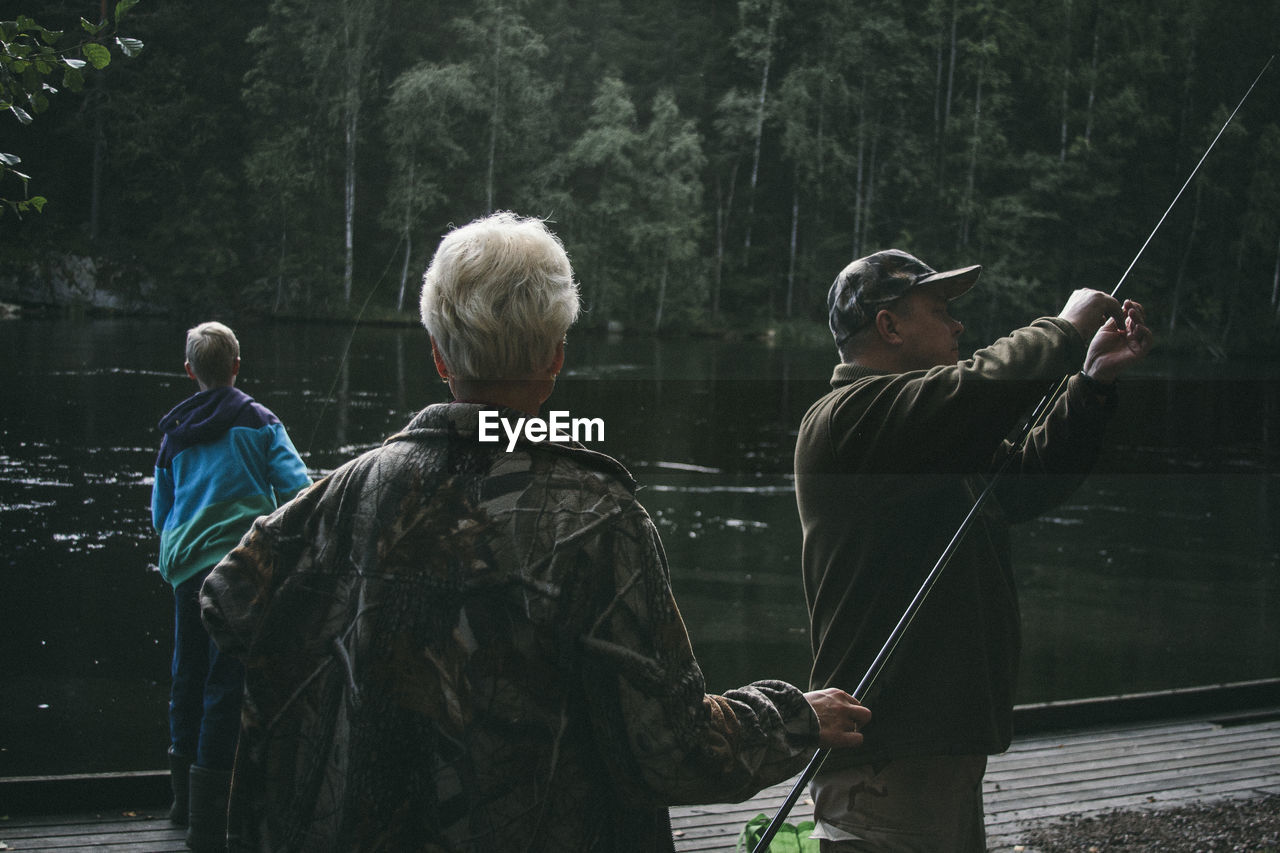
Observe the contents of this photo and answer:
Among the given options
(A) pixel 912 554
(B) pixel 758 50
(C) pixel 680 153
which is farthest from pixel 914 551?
(B) pixel 758 50

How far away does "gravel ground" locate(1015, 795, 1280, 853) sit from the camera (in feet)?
10.3

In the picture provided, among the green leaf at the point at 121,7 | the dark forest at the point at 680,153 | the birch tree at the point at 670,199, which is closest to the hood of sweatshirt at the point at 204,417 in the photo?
the green leaf at the point at 121,7

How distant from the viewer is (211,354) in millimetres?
3203

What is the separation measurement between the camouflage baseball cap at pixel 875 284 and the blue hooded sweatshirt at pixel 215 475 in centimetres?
175

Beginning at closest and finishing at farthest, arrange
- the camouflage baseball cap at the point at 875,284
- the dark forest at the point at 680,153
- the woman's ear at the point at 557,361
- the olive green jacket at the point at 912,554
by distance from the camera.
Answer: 1. the woman's ear at the point at 557,361
2. the olive green jacket at the point at 912,554
3. the camouflage baseball cap at the point at 875,284
4. the dark forest at the point at 680,153

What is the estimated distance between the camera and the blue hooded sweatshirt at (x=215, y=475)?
3.11 m

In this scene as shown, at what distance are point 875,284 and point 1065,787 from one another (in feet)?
8.01

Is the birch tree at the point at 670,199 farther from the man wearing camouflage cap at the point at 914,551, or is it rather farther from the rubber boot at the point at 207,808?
the man wearing camouflage cap at the point at 914,551

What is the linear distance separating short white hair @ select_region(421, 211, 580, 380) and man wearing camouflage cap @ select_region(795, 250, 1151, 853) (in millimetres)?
631

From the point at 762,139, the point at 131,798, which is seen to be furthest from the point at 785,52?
the point at 131,798

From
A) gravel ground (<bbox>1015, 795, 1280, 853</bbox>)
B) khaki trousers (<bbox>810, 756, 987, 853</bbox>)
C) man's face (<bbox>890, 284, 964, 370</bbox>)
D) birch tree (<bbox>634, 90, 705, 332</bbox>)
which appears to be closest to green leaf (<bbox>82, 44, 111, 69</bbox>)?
man's face (<bbox>890, 284, 964, 370</bbox>)

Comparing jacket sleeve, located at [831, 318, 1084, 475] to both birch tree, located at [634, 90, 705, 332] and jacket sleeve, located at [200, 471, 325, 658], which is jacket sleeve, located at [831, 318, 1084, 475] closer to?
jacket sleeve, located at [200, 471, 325, 658]

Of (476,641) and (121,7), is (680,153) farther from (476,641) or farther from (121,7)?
(476,641)

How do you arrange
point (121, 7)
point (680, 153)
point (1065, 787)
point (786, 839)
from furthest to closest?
1. point (680, 153)
2. point (1065, 787)
3. point (786, 839)
4. point (121, 7)
